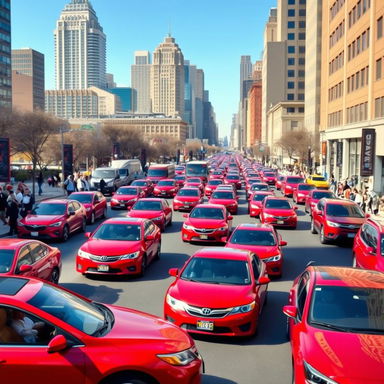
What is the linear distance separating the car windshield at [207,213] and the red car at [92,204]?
621 centimetres

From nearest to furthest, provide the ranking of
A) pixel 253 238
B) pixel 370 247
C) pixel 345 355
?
pixel 345 355
pixel 370 247
pixel 253 238

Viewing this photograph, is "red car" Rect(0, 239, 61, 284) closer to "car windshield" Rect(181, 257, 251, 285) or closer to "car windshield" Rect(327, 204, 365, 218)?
"car windshield" Rect(181, 257, 251, 285)

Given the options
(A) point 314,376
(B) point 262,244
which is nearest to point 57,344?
(A) point 314,376

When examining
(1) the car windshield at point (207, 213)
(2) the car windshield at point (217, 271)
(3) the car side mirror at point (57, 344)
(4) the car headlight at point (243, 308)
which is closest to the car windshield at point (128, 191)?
→ (1) the car windshield at point (207, 213)

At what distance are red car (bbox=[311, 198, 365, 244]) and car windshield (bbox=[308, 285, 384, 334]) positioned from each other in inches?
448

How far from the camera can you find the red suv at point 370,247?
1138 centimetres

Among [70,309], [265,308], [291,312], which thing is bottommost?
[265,308]

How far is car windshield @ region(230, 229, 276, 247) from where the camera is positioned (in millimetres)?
13312

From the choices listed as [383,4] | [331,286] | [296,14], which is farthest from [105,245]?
[296,14]

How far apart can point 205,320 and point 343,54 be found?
49.9 m

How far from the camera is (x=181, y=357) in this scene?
5.39 m

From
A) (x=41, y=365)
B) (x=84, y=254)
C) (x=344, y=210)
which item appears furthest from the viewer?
(x=344, y=210)

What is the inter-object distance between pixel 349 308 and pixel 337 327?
465 millimetres

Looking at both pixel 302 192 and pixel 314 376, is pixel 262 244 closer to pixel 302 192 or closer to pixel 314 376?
pixel 314 376
